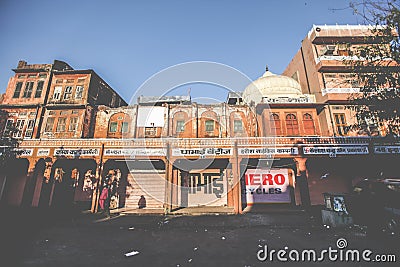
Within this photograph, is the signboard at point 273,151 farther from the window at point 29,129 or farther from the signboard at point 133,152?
the window at point 29,129

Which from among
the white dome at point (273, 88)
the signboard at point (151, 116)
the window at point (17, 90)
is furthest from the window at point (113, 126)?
the white dome at point (273, 88)

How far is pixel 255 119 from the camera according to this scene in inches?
845

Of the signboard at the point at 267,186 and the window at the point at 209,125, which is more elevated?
the window at the point at 209,125

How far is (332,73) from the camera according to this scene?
68.7ft

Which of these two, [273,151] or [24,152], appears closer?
[273,151]

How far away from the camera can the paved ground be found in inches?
252

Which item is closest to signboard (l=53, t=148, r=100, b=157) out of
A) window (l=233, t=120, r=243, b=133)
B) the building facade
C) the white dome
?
the building facade

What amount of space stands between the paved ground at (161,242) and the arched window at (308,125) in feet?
33.3

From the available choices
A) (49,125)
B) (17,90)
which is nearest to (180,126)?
(49,125)

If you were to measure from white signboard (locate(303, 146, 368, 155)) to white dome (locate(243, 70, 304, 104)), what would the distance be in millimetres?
7142

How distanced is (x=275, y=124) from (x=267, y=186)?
5866 mm

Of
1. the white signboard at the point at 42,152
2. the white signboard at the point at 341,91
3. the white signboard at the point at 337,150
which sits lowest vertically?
the white signboard at the point at 337,150

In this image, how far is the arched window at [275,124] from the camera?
19436 mm

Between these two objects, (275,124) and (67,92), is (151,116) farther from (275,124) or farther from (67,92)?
(275,124)
